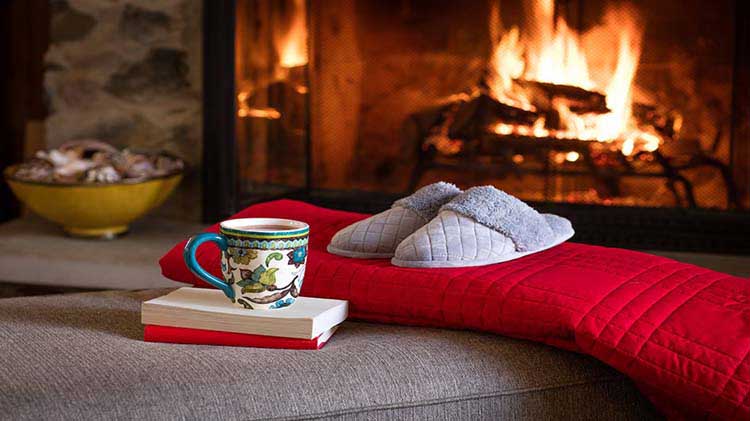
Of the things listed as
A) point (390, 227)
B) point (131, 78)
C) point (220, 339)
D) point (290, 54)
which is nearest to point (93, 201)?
point (131, 78)

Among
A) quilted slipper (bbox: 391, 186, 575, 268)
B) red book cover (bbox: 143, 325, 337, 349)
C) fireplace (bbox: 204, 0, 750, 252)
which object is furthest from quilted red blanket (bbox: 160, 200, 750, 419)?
fireplace (bbox: 204, 0, 750, 252)

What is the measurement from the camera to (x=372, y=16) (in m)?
2.66

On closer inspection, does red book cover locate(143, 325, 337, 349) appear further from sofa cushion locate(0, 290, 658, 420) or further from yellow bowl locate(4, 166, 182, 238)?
yellow bowl locate(4, 166, 182, 238)

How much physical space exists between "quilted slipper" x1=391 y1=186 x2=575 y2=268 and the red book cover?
166 millimetres

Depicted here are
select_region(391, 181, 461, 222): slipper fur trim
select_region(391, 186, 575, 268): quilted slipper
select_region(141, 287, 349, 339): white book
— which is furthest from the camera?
select_region(391, 181, 461, 222): slipper fur trim

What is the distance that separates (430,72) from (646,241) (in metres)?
0.67

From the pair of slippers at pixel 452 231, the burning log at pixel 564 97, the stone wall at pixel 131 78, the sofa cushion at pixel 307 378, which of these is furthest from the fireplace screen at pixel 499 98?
the sofa cushion at pixel 307 378

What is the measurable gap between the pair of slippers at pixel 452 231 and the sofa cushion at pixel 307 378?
101 millimetres

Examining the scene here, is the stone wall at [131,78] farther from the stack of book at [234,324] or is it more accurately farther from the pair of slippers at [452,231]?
the stack of book at [234,324]

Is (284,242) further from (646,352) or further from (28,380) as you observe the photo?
(646,352)

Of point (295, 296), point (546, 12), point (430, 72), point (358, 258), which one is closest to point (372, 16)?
point (430, 72)

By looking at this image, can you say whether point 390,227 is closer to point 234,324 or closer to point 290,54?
point 234,324

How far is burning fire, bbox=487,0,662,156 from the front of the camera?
2533mm

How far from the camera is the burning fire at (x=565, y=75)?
2533 mm
